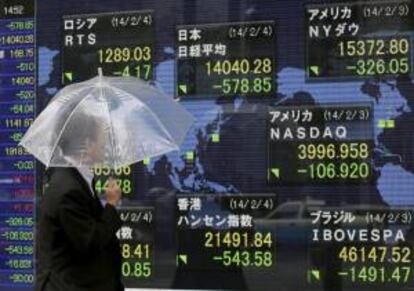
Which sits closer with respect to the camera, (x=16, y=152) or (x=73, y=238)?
(x=73, y=238)

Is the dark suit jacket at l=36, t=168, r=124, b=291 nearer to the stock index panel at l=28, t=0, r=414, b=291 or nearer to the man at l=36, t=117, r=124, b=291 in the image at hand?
the man at l=36, t=117, r=124, b=291

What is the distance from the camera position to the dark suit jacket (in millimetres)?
3871

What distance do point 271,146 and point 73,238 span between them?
2373 millimetres

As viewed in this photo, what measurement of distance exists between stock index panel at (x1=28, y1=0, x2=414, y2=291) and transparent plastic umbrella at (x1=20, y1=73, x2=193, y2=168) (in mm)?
1583

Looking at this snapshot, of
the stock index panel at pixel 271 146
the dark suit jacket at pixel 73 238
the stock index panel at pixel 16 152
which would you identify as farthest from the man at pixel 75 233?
the stock index panel at pixel 16 152

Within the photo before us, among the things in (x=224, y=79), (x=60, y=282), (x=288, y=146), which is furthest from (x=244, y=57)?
(x=60, y=282)

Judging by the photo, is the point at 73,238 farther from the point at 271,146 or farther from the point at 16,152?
the point at 16,152

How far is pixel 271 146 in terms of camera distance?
592cm

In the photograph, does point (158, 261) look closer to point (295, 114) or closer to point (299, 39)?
point (295, 114)

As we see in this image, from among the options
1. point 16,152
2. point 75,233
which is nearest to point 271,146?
point 16,152

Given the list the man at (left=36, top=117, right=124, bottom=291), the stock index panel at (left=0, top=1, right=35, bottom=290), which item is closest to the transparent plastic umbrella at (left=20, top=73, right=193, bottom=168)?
the man at (left=36, top=117, right=124, bottom=291)

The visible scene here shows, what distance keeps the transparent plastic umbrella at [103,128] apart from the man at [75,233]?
20mm

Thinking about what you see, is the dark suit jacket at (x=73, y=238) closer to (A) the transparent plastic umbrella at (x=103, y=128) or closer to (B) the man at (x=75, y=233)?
(B) the man at (x=75, y=233)

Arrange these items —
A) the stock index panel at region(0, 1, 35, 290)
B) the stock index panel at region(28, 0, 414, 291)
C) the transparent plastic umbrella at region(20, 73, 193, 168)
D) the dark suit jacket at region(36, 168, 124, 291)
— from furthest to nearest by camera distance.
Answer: the stock index panel at region(0, 1, 35, 290) → the stock index panel at region(28, 0, 414, 291) → the transparent plastic umbrella at region(20, 73, 193, 168) → the dark suit jacket at region(36, 168, 124, 291)
